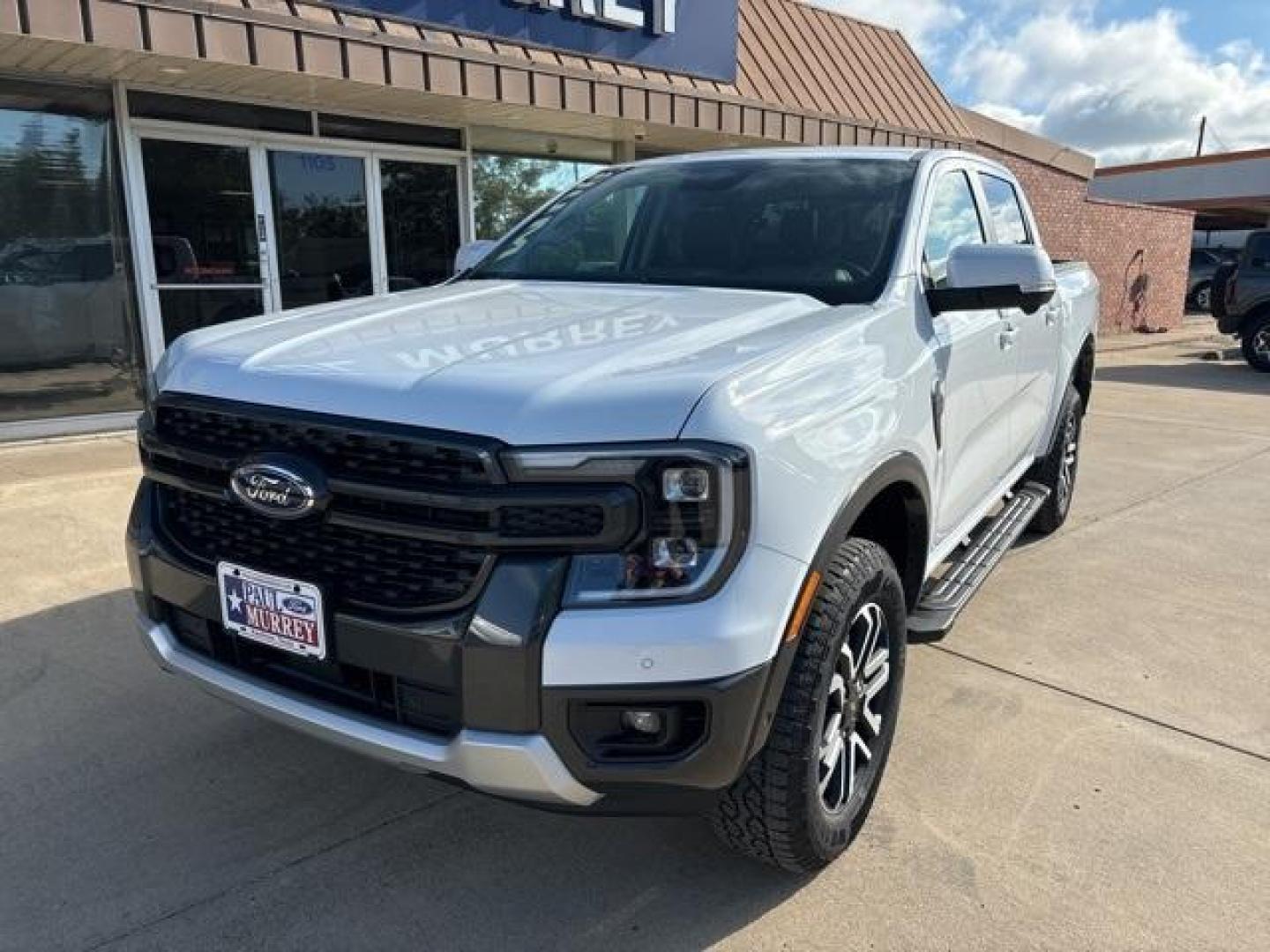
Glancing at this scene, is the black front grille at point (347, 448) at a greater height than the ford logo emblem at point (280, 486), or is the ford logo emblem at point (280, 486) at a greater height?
the black front grille at point (347, 448)

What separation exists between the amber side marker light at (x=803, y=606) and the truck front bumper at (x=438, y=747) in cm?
52

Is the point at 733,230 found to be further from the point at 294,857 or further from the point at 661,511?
the point at 294,857

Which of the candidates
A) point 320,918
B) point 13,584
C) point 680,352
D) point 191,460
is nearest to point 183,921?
point 320,918

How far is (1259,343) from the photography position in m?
14.3

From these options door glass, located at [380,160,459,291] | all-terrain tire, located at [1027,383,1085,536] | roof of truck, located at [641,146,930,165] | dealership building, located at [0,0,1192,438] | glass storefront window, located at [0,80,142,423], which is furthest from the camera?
door glass, located at [380,160,459,291]

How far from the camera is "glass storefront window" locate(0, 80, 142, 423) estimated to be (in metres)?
7.23

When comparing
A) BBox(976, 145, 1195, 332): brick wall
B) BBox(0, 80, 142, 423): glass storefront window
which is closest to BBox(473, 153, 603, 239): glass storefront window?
BBox(0, 80, 142, 423): glass storefront window

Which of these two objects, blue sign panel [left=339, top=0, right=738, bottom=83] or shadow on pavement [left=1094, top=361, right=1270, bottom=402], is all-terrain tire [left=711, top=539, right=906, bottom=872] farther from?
shadow on pavement [left=1094, top=361, right=1270, bottom=402]

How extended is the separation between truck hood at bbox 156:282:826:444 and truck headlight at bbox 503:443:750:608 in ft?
0.15

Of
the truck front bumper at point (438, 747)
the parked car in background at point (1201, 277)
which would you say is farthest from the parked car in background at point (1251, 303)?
the truck front bumper at point (438, 747)

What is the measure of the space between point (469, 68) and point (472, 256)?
4657 millimetres

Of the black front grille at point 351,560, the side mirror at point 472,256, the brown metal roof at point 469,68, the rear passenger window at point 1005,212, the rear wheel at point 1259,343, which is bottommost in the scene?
the rear wheel at point 1259,343

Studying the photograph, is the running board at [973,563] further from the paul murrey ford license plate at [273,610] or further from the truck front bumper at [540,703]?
the paul murrey ford license plate at [273,610]

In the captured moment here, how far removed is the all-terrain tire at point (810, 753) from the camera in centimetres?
217
